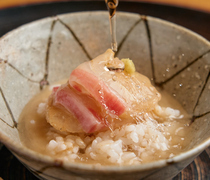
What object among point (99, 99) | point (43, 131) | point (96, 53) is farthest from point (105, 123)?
point (96, 53)

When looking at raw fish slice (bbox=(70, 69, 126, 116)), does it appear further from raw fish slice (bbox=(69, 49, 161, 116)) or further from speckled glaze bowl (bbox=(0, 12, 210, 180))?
speckled glaze bowl (bbox=(0, 12, 210, 180))

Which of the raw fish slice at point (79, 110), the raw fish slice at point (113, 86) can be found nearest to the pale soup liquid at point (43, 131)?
the raw fish slice at point (79, 110)

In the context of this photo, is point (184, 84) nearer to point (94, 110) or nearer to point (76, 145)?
point (94, 110)

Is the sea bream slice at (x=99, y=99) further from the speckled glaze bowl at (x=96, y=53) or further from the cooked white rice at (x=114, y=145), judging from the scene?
the speckled glaze bowl at (x=96, y=53)

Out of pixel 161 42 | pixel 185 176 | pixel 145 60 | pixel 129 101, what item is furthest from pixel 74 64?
pixel 185 176

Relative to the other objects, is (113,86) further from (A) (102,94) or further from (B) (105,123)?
(B) (105,123)

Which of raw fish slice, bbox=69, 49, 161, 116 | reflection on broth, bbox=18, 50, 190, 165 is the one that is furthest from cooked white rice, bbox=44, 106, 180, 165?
raw fish slice, bbox=69, 49, 161, 116
